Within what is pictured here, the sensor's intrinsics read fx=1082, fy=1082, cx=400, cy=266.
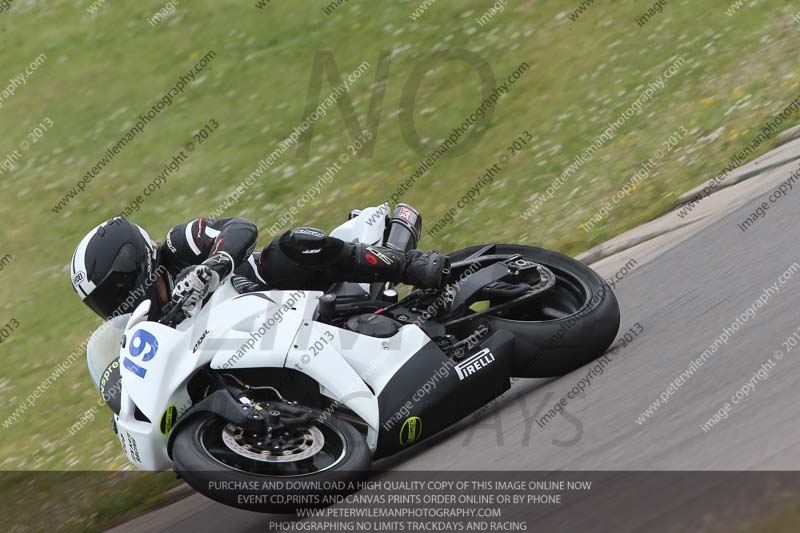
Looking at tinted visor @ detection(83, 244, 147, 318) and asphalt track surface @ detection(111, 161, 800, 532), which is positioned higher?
tinted visor @ detection(83, 244, 147, 318)

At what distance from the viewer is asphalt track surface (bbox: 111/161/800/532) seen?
464 cm

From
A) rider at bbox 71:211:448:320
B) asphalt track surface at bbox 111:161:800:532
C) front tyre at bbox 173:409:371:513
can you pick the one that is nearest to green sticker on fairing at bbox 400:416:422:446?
asphalt track surface at bbox 111:161:800:532

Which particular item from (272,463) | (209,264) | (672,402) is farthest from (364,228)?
(672,402)

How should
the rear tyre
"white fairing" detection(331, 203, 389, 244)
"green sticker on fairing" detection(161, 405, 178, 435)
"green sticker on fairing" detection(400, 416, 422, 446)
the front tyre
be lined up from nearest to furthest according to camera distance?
the front tyre
"green sticker on fairing" detection(161, 405, 178, 435)
"green sticker on fairing" detection(400, 416, 422, 446)
the rear tyre
"white fairing" detection(331, 203, 389, 244)

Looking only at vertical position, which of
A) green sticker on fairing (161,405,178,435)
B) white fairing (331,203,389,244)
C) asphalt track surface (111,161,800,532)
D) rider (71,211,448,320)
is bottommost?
asphalt track surface (111,161,800,532)

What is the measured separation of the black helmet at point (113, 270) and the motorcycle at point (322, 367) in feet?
0.45

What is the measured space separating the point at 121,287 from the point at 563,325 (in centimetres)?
253

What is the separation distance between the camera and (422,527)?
197 inches

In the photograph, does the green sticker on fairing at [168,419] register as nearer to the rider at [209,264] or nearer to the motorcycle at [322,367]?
the motorcycle at [322,367]

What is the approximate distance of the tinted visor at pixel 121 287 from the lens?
19.8 feet

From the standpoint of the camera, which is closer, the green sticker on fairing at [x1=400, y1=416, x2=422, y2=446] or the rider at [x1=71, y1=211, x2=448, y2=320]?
the green sticker on fairing at [x1=400, y1=416, x2=422, y2=446]

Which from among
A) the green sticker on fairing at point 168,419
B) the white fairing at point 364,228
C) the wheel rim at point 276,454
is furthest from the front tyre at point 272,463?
the white fairing at point 364,228

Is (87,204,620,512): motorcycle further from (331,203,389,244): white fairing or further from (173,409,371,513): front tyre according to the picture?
(331,203,389,244): white fairing

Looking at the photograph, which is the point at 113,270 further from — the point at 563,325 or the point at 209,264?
the point at 563,325
